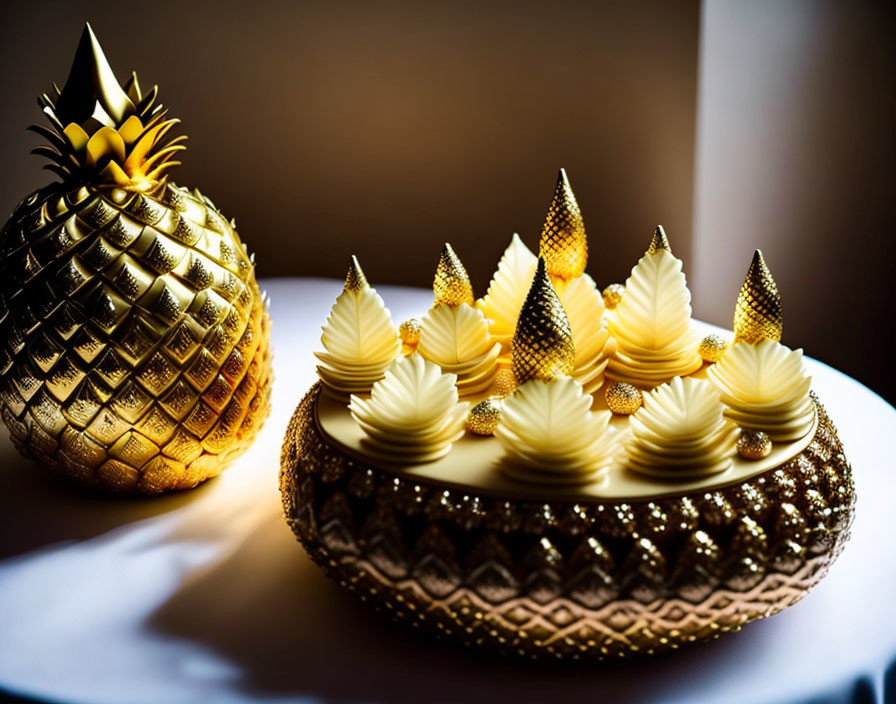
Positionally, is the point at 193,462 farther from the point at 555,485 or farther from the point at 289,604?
the point at 555,485

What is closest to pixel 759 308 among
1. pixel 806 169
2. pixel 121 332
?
pixel 121 332

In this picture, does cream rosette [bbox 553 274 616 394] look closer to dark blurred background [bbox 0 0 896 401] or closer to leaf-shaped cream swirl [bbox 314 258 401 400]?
leaf-shaped cream swirl [bbox 314 258 401 400]

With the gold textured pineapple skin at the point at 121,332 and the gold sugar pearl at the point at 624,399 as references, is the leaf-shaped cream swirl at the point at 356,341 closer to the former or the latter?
the gold textured pineapple skin at the point at 121,332

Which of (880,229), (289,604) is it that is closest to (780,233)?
(880,229)

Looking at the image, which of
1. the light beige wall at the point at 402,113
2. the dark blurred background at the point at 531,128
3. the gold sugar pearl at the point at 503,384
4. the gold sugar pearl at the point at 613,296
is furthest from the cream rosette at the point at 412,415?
the light beige wall at the point at 402,113

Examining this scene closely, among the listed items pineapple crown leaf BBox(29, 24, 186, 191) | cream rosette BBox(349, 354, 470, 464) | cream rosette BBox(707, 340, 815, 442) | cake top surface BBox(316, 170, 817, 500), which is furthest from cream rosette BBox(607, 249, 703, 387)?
pineapple crown leaf BBox(29, 24, 186, 191)

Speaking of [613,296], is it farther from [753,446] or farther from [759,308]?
[753,446]
